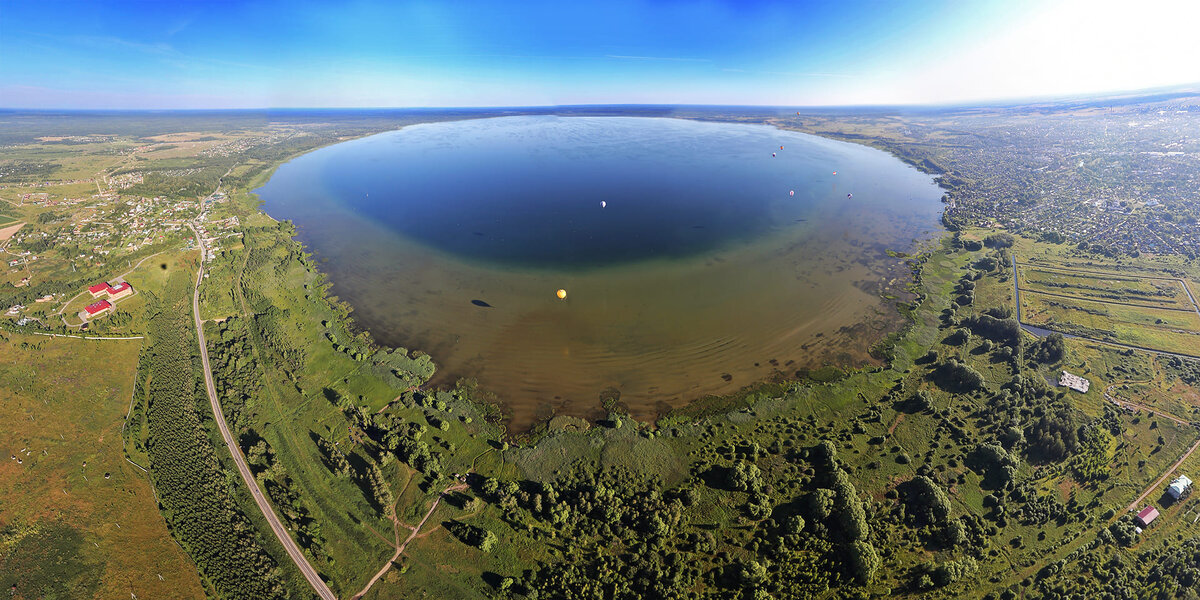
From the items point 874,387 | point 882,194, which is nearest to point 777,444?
point 874,387

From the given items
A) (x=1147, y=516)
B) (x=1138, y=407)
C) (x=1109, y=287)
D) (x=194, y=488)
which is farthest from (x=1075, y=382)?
(x=194, y=488)

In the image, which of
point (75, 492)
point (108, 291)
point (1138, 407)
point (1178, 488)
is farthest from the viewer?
point (108, 291)

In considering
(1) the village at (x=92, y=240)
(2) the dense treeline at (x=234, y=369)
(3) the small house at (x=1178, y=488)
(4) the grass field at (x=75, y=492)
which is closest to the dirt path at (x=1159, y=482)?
(3) the small house at (x=1178, y=488)

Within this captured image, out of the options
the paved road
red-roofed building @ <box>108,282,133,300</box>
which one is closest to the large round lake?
the paved road

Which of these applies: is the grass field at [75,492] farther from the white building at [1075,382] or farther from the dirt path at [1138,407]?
the dirt path at [1138,407]

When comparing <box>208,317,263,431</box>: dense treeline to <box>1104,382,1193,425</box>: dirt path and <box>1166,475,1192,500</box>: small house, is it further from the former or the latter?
<box>1104,382,1193,425</box>: dirt path

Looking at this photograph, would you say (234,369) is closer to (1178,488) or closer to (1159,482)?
(1178,488)

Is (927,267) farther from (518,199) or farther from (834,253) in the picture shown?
(518,199)
